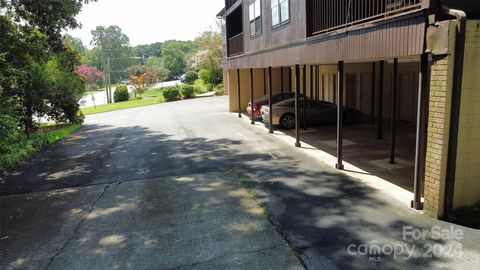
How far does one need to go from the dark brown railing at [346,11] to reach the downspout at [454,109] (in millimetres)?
952

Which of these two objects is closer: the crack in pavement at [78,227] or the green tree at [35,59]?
the crack in pavement at [78,227]

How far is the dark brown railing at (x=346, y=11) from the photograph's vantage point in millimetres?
8344

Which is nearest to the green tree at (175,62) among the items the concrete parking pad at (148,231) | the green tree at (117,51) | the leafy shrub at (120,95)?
the green tree at (117,51)

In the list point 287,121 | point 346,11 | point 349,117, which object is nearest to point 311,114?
point 287,121

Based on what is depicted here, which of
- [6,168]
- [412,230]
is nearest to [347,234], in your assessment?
[412,230]

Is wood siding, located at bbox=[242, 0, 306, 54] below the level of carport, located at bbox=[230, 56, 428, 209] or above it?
above

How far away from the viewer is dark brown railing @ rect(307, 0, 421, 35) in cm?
834

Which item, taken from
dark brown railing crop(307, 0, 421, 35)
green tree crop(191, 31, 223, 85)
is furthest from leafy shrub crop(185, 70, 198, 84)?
dark brown railing crop(307, 0, 421, 35)

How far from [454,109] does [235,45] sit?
1835 centimetres

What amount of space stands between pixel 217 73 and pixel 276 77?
26.6m

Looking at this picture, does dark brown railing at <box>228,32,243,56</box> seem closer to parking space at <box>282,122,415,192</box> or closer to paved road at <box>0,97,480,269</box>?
parking space at <box>282,122,415,192</box>

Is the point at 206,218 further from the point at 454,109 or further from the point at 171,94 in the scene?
the point at 171,94

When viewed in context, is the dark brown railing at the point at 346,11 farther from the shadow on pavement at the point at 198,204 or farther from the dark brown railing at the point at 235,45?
the dark brown railing at the point at 235,45

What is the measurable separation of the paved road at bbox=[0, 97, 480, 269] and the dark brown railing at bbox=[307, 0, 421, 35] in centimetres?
390
